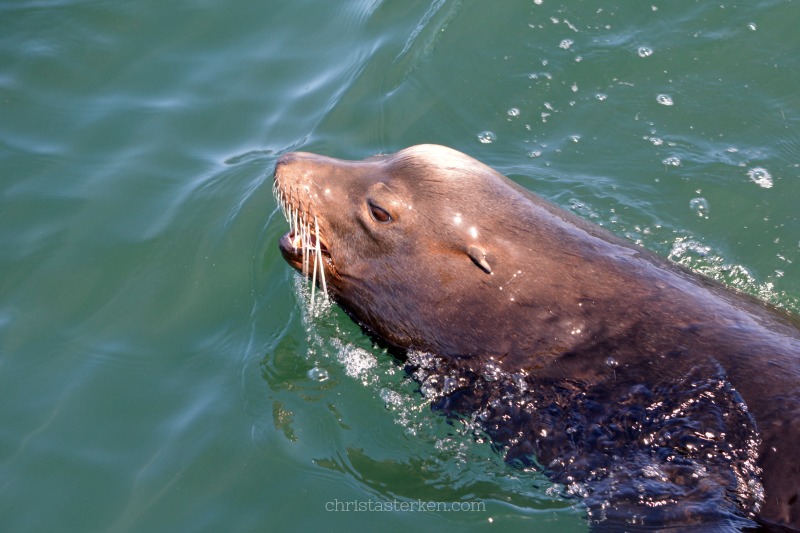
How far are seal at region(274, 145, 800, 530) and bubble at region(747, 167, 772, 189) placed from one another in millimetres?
2191

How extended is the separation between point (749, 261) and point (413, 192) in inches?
113

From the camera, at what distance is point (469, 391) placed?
5316mm

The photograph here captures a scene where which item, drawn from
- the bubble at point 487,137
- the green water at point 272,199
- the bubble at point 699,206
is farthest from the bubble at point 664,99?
the bubble at point 487,137

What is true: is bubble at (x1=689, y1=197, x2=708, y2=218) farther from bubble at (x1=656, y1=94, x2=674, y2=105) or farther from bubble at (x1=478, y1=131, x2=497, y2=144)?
bubble at (x1=478, y1=131, x2=497, y2=144)

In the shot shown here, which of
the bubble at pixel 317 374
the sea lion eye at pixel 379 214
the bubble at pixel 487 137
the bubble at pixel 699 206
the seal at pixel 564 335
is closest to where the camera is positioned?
the seal at pixel 564 335

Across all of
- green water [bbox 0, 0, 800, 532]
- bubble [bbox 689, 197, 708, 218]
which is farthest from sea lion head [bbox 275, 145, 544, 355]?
bubble [bbox 689, 197, 708, 218]

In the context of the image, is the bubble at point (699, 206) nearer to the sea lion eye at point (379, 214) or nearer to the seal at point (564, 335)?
the seal at point (564, 335)

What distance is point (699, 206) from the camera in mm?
7352

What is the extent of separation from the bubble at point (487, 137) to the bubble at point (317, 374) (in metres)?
2.82

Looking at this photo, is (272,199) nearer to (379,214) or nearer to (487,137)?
(487,137)

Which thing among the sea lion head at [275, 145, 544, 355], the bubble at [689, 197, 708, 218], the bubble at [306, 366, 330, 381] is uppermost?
the bubble at [689, 197, 708, 218]

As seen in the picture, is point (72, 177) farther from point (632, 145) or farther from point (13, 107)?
point (632, 145)

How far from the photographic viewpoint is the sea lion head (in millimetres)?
5355

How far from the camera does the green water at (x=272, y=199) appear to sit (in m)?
5.67
